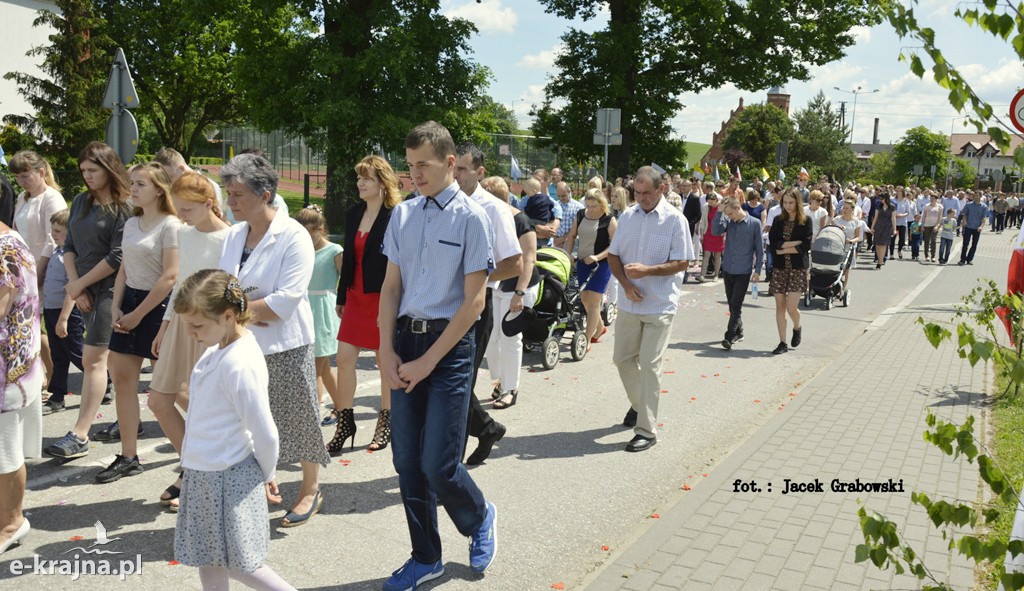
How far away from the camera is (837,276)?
48.6ft

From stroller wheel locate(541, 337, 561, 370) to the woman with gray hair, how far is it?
4574 mm

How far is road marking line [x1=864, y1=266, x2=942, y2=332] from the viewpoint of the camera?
1346 centimetres

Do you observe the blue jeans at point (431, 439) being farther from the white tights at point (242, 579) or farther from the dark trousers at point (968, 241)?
the dark trousers at point (968, 241)

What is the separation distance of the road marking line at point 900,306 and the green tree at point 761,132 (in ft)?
189

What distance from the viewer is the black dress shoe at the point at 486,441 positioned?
5973mm

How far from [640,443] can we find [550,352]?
2826mm

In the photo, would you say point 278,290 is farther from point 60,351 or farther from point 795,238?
point 795,238

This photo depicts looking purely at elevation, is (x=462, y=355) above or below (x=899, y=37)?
below

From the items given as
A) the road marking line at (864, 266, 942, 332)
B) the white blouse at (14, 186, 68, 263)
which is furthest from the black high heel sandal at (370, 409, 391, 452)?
the road marking line at (864, 266, 942, 332)

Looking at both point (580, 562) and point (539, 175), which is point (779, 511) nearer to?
point (580, 562)

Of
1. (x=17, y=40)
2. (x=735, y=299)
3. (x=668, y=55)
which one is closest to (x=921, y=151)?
(x=668, y=55)

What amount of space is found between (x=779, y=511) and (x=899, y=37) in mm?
3964

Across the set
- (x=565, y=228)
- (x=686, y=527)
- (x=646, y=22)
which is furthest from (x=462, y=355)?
(x=646, y=22)

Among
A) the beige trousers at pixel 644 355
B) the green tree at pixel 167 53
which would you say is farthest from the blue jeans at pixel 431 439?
the green tree at pixel 167 53
